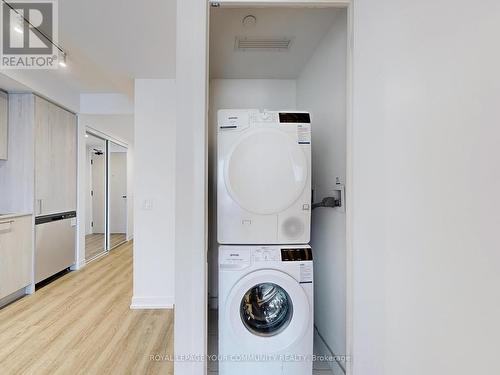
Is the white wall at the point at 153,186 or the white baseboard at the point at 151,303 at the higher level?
the white wall at the point at 153,186

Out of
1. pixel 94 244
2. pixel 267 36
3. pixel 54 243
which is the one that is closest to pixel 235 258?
pixel 267 36

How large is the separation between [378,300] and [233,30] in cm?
195

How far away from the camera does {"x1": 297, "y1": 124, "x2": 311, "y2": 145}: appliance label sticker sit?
171 centimetres

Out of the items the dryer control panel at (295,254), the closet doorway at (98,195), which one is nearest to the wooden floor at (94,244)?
the closet doorway at (98,195)

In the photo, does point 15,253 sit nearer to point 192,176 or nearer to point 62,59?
point 62,59

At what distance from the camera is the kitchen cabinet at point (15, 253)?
261 centimetres

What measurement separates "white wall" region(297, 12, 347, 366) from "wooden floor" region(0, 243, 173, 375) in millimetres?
1175

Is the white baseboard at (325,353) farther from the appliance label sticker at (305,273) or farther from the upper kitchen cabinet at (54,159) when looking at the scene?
the upper kitchen cabinet at (54,159)

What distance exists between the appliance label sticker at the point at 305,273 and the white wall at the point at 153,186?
5.08ft

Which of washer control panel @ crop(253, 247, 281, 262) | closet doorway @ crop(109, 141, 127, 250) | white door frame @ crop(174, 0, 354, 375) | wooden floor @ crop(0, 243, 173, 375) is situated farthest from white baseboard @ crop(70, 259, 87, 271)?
washer control panel @ crop(253, 247, 281, 262)

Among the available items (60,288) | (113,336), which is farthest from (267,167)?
(60,288)

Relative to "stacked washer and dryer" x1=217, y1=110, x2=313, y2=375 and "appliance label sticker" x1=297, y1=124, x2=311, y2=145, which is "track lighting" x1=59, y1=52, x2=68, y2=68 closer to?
"stacked washer and dryer" x1=217, y1=110, x2=313, y2=375

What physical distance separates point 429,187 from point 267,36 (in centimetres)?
173

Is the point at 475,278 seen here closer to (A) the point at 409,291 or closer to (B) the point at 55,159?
(A) the point at 409,291
